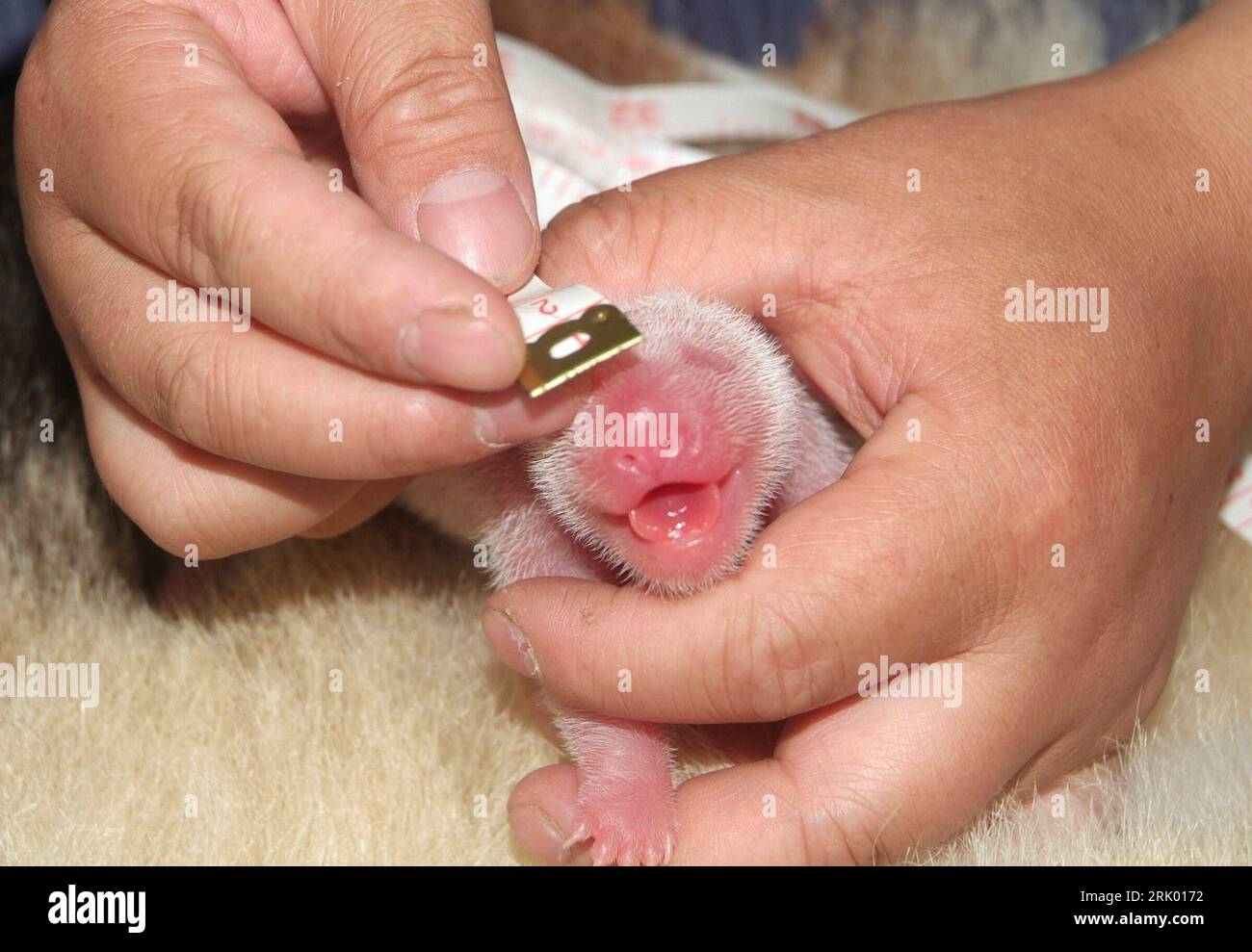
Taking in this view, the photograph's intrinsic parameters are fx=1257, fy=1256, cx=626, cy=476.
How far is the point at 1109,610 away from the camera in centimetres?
102

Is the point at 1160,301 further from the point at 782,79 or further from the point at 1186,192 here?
the point at 782,79

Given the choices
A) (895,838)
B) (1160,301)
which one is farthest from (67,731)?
(1160,301)

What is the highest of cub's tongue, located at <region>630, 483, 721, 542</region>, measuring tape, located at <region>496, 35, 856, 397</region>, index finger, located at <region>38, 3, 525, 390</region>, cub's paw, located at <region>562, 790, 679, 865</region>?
measuring tape, located at <region>496, 35, 856, 397</region>

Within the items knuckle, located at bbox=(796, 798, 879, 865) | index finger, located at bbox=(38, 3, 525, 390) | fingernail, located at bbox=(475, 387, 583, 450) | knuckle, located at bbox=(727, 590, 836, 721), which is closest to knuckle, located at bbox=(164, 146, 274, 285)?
index finger, located at bbox=(38, 3, 525, 390)

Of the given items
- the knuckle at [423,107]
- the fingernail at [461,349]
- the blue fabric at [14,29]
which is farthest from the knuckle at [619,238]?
the blue fabric at [14,29]

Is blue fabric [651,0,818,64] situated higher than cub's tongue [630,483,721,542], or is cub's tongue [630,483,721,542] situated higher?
blue fabric [651,0,818,64]

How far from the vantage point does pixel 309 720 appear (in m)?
1.07

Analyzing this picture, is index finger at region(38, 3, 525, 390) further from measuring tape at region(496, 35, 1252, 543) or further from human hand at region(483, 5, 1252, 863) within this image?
measuring tape at region(496, 35, 1252, 543)

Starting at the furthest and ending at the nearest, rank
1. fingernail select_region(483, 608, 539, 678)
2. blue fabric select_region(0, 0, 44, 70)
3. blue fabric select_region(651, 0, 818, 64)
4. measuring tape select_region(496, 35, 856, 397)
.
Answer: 1. blue fabric select_region(651, 0, 818, 64)
2. measuring tape select_region(496, 35, 856, 397)
3. blue fabric select_region(0, 0, 44, 70)
4. fingernail select_region(483, 608, 539, 678)

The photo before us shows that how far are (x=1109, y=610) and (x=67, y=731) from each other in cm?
85

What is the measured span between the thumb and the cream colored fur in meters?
0.40

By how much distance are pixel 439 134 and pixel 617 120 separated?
70 cm

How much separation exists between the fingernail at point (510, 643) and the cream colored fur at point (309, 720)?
0.09 meters

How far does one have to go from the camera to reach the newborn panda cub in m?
0.95
